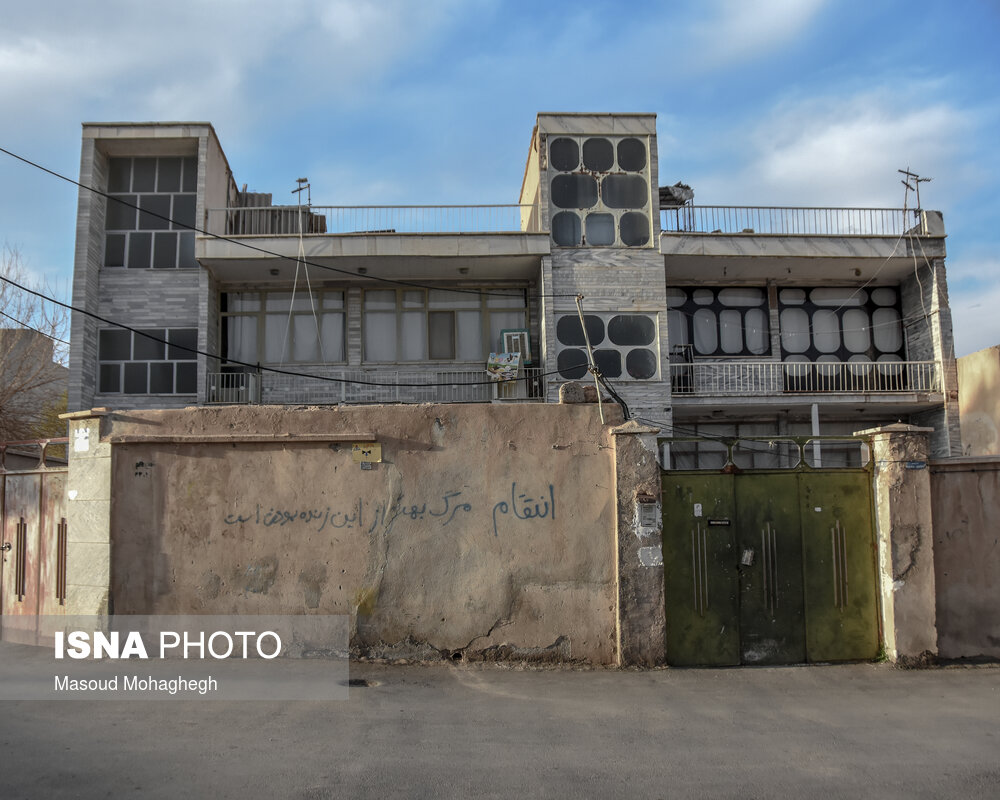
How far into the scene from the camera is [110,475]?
26.3 feet

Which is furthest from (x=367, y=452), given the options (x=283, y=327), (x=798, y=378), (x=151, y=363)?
(x=798, y=378)

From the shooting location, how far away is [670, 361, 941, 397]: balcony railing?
18.1 m

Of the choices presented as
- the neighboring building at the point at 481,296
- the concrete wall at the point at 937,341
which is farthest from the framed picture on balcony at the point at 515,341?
the concrete wall at the point at 937,341

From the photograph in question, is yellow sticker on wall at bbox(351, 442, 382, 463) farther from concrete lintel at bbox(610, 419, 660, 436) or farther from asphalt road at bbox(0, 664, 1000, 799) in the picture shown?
concrete lintel at bbox(610, 419, 660, 436)

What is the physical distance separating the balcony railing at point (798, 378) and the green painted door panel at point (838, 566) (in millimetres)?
9655

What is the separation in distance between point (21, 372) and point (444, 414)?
56.3 feet

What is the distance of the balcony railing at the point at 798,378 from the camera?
713 inches

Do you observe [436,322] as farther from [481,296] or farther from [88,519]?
[88,519]

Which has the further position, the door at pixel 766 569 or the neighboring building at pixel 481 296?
the neighboring building at pixel 481 296

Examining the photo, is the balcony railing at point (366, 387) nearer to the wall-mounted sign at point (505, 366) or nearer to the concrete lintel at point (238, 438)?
the wall-mounted sign at point (505, 366)

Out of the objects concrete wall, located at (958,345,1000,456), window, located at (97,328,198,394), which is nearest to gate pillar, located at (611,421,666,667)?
window, located at (97,328,198,394)

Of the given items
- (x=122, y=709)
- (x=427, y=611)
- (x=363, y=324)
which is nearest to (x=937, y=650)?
(x=427, y=611)

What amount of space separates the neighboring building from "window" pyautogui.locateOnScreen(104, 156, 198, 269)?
1.9 inches

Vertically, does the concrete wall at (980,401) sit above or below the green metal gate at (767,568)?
above
